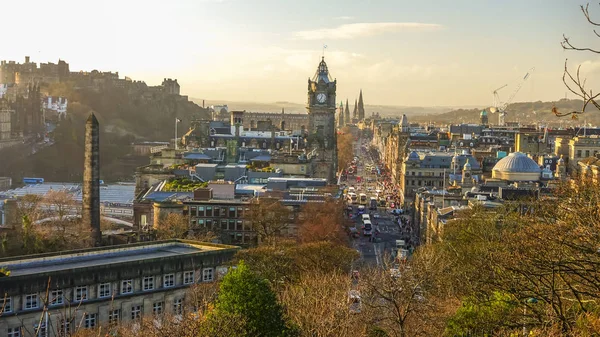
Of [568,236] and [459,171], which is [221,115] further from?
[568,236]

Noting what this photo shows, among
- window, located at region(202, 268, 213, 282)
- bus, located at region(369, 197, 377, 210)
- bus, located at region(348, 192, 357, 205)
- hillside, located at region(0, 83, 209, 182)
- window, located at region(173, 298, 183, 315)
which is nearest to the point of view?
window, located at region(173, 298, 183, 315)

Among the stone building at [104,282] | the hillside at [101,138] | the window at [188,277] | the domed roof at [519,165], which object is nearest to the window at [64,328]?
the stone building at [104,282]

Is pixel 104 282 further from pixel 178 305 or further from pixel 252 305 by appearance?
pixel 252 305

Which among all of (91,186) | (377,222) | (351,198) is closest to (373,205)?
(351,198)

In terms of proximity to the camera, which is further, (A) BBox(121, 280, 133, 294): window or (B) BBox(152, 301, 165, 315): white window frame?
(B) BBox(152, 301, 165, 315): white window frame

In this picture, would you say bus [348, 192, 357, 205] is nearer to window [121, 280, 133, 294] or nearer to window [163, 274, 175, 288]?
window [163, 274, 175, 288]

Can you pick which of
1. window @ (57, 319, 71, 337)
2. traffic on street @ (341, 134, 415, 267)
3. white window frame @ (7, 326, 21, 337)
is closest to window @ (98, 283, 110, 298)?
white window frame @ (7, 326, 21, 337)

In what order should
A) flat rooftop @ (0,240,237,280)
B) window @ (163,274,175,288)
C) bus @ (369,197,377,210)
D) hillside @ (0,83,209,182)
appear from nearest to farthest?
flat rooftop @ (0,240,237,280)
window @ (163,274,175,288)
bus @ (369,197,377,210)
hillside @ (0,83,209,182)
